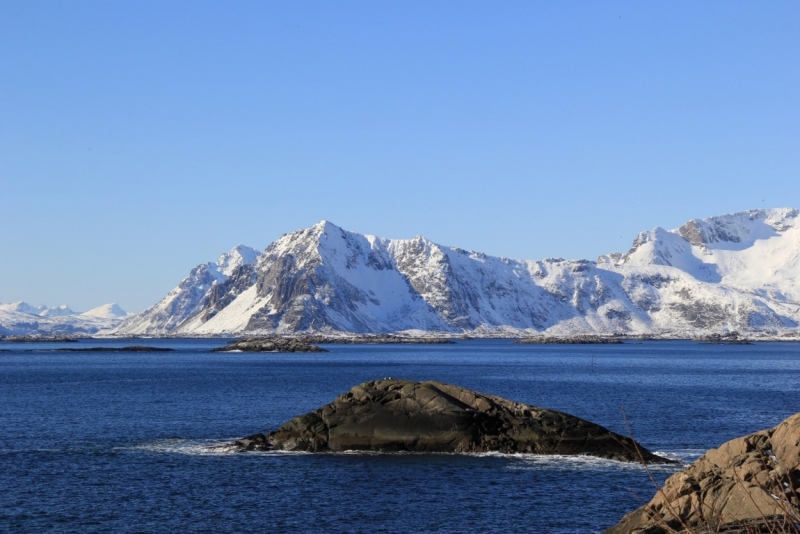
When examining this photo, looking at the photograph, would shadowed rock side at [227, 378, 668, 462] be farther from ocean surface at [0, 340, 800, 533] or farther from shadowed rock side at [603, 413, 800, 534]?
shadowed rock side at [603, 413, 800, 534]

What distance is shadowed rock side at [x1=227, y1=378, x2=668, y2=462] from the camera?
47.6 m

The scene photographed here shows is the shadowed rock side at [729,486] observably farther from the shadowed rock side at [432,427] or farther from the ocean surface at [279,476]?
the shadowed rock side at [432,427]

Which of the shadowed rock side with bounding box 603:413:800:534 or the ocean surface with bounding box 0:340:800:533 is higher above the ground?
the shadowed rock side with bounding box 603:413:800:534

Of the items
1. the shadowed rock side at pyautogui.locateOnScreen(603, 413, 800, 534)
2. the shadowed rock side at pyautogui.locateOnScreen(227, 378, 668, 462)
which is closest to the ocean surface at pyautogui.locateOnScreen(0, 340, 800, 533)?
the shadowed rock side at pyautogui.locateOnScreen(227, 378, 668, 462)

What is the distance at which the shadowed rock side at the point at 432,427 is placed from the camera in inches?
1873

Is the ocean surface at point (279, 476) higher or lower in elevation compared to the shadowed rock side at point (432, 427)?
lower

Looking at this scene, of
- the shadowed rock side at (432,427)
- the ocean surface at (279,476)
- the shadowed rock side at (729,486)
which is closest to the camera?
the shadowed rock side at (729,486)

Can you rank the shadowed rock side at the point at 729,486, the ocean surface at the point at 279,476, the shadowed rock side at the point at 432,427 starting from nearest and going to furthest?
the shadowed rock side at the point at 729,486 < the ocean surface at the point at 279,476 < the shadowed rock side at the point at 432,427

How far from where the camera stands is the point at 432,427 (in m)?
48.5

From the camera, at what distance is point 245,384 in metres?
109

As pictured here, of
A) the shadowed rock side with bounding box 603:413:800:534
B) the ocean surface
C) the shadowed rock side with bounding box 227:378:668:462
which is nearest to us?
the shadowed rock side with bounding box 603:413:800:534

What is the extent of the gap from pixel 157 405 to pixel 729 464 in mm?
60563

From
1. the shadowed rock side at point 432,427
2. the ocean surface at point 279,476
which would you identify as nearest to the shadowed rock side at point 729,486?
the ocean surface at point 279,476

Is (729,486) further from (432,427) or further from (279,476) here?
(432,427)
